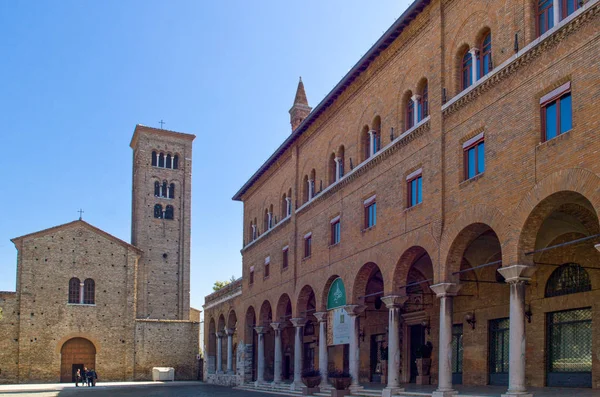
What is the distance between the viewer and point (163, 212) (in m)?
64.6

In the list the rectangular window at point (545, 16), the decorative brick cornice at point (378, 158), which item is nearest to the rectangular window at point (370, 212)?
the decorative brick cornice at point (378, 158)

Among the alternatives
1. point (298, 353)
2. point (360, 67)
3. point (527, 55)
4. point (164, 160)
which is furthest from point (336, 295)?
point (164, 160)

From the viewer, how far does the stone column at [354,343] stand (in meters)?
23.2

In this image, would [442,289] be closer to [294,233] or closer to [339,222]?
[339,222]

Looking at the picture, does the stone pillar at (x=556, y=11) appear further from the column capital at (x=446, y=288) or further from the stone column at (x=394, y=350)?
the stone column at (x=394, y=350)

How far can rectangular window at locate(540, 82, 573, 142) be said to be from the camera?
13992mm

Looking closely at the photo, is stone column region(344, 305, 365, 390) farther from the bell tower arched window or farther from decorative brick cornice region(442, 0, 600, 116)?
the bell tower arched window

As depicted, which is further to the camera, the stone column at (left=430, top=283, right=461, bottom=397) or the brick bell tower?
the brick bell tower

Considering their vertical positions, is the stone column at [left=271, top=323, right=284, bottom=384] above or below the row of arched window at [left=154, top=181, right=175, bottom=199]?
below

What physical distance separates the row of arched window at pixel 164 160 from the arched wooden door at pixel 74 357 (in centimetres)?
→ 1897

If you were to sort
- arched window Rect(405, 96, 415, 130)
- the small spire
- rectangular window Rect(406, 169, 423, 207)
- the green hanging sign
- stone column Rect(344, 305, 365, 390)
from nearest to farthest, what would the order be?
rectangular window Rect(406, 169, 423, 207) → arched window Rect(405, 96, 415, 130) → stone column Rect(344, 305, 365, 390) → the green hanging sign → the small spire

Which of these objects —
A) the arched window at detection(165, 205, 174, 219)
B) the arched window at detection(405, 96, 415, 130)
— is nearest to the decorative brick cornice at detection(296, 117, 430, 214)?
the arched window at detection(405, 96, 415, 130)

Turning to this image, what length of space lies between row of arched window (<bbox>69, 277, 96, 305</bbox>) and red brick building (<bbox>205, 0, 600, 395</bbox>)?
26.1 m

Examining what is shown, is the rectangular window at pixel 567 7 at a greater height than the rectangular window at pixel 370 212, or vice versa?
the rectangular window at pixel 567 7
